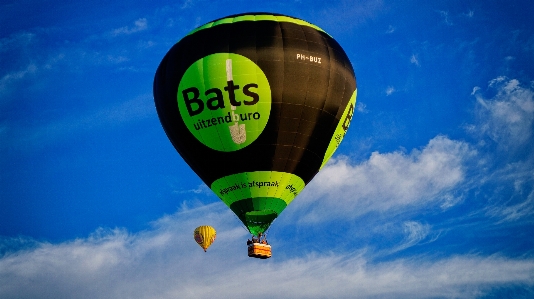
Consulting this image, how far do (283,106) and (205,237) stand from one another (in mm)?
18072

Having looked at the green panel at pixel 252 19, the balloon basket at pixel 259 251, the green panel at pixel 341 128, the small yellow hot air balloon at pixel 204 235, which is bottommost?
the balloon basket at pixel 259 251

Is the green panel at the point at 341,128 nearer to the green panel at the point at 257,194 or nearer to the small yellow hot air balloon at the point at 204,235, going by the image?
the green panel at the point at 257,194

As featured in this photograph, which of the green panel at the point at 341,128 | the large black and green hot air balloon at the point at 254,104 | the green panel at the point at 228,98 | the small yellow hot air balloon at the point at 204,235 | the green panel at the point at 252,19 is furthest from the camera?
the small yellow hot air balloon at the point at 204,235

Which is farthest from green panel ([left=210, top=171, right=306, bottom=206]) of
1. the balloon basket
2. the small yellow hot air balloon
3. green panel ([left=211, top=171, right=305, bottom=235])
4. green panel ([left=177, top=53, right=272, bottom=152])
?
the small yellow hot air balloon

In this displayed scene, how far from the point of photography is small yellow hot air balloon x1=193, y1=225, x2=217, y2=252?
54.3 meters

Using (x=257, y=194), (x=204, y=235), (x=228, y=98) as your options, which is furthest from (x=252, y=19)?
(x=204, y=235)

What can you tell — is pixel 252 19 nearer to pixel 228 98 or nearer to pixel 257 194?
pixel 228 98

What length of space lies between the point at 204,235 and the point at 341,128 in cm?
1647

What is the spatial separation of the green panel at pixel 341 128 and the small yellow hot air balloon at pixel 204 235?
1503cm

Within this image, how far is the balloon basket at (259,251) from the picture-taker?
128 feet

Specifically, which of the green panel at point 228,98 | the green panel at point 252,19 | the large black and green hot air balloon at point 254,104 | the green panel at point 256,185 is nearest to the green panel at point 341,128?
the large black and green hot air balloon at point 254,104

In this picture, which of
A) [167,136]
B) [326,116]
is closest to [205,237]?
[167,136]

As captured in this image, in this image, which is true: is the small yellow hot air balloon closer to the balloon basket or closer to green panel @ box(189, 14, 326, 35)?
the balloon basket

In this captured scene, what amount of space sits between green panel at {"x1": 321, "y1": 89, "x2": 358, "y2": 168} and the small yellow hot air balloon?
1503 cm
